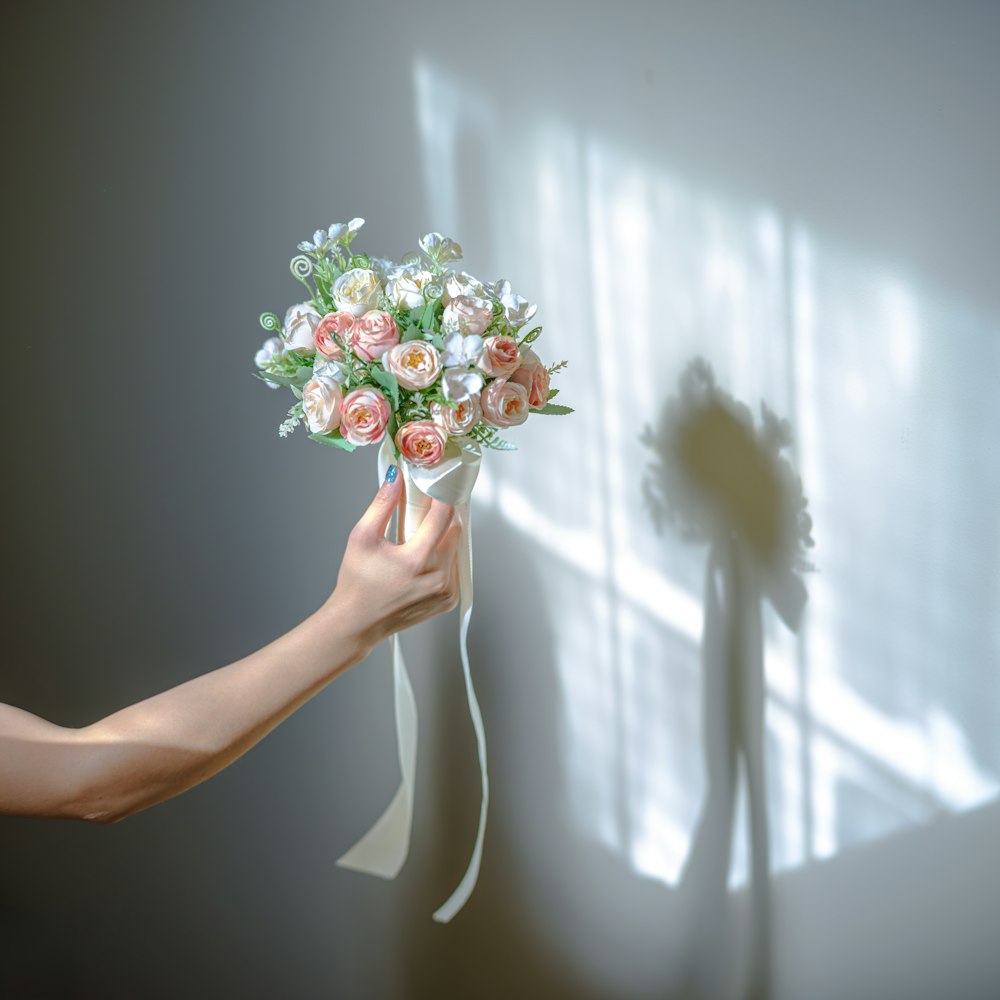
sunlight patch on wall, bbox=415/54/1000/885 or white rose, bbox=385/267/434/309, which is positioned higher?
white rose, bbox=385/267/434/309

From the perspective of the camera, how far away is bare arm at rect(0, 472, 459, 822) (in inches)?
58.3

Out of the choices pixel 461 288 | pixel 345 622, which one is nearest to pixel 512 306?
pixel 461 288

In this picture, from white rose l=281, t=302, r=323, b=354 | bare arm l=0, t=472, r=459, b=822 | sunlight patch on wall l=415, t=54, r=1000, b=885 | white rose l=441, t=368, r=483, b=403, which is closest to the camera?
bare arm l=0, t=472, r=459, b=822

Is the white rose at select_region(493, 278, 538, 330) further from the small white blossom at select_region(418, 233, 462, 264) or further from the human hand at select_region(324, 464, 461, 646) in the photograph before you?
the human hand at select_region(324, 464, 461, 646)

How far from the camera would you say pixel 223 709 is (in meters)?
1.64

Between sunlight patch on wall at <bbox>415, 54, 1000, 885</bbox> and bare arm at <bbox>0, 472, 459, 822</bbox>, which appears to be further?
Result: sunlight patch on wall at <bbox>415, 54, 1000, 885</bbox>

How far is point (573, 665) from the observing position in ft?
8.05

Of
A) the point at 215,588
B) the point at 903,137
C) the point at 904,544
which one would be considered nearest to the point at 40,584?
the point at 215,588

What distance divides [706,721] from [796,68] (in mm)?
1385

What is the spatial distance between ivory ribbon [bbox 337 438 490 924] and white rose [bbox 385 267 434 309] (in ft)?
0.82

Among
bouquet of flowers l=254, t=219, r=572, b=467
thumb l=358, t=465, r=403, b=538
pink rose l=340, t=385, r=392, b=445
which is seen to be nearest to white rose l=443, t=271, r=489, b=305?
bouquet of flowers l=254, t=219, r=572, b=467

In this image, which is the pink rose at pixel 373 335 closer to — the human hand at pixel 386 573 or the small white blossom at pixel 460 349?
the small white blossom at pixel 460 349

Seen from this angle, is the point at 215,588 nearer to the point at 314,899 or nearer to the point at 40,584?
the point at 40,584

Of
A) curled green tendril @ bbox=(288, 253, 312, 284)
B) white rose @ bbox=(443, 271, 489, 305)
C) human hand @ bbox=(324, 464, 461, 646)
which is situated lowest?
human hand @ bbox=(324, 464, 461, 646)
